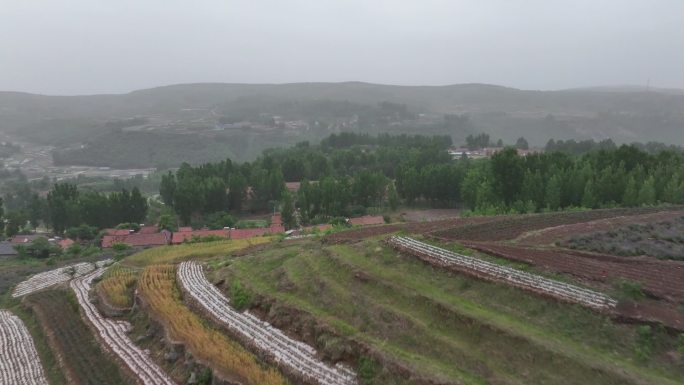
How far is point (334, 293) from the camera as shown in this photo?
2281cm

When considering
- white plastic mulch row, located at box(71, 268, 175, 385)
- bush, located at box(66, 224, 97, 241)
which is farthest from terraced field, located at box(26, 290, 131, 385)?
bush, located at box(66, 224, 97, 241)

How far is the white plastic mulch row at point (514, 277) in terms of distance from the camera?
18.8 metres

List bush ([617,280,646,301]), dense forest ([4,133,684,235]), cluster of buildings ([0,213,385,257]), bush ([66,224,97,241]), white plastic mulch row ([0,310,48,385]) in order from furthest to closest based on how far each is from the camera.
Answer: bush ([66,224,97,241]) < cluster of buildings ([0,213,385,257]) < dense forest ([4,133,684,235]) < white plastic mulch row ([0,310,48,385]) < bush ([617,280,646,301])

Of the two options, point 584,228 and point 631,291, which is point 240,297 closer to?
point 631,291

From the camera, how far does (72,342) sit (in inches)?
1004

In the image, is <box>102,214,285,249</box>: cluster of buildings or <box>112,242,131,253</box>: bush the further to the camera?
<box>102,214,285,249</box>: cluster of buildings

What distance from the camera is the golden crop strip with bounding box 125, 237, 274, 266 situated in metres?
36.6

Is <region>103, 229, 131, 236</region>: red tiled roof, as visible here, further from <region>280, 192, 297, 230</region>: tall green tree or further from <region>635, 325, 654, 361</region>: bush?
<region>635, 325, 654, 361</region>: bush

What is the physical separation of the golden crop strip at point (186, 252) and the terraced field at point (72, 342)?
6.05 meters

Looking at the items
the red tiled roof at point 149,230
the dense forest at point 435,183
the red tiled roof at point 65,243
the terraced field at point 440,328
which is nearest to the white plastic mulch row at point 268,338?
the terraced field at point 440,328

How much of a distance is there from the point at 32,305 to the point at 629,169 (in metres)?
51.1

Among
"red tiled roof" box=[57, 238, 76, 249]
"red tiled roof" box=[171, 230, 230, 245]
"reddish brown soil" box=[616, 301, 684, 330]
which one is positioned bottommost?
"red tiled roof" box=[57, 238, 76, 249]

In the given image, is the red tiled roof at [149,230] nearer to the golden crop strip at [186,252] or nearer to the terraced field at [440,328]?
the golden crop strip at [186,252]

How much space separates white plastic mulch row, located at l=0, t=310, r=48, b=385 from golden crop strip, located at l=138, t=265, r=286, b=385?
551 cm
